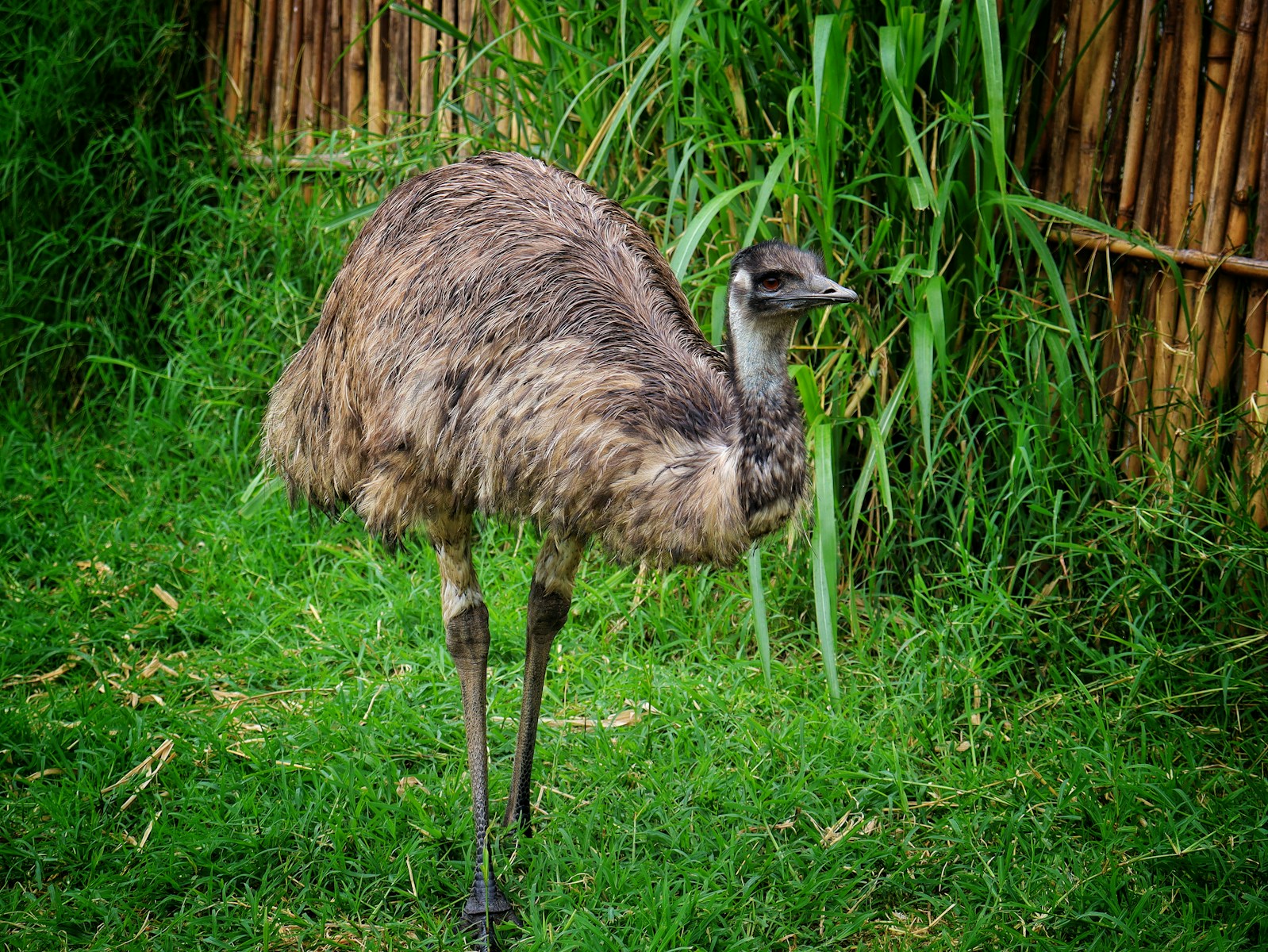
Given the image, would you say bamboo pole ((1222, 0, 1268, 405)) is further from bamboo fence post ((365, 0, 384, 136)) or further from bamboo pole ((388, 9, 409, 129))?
bamboo fence post ((365, 0, 384, 136))

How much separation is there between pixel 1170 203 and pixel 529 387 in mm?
2024

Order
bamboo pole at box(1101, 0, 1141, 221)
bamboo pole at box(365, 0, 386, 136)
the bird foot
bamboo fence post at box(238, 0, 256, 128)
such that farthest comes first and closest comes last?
bamboo fence post at box(238, 0, 256, 128) < bamboo pole at box(365, 0, 386, 136) < bamboo pole at box(1101, 0, 1141, 221) < the bird foot

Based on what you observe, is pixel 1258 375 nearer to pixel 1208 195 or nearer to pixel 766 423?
pixel 1208 195

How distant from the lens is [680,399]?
8.84ft

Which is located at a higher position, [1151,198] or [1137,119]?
[1137,119]

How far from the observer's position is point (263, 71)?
5.68m

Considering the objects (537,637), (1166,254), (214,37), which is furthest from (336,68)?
(1166,254)

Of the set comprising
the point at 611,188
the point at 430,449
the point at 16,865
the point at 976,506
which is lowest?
the point at 16,865

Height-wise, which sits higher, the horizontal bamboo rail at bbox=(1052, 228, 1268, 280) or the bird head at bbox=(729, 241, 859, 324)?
the horizontal bamboo rail at bbox=(1052, 228, 1268, 280)

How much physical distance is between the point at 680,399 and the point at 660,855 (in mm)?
1072

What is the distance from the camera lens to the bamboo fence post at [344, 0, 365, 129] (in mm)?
5363

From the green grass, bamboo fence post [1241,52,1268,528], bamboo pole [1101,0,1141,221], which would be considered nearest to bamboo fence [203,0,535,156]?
the green grass

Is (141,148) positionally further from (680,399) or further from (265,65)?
(680,399)

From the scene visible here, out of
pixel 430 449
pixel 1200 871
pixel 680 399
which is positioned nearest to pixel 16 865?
pixel 430 449
